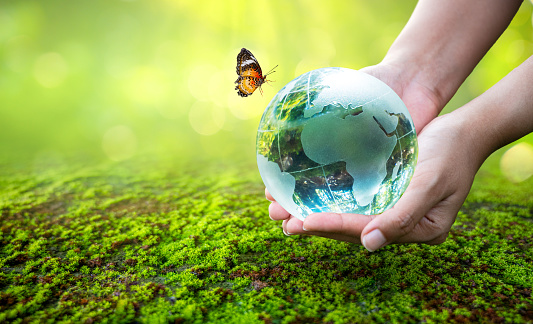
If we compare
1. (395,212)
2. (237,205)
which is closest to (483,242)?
(395,212)

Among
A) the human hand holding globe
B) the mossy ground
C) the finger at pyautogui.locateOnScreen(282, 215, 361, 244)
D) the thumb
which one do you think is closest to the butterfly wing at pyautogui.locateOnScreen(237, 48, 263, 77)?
the human hand holding globe

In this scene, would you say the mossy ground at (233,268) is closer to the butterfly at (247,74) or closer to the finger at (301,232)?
the finger at (301,232)

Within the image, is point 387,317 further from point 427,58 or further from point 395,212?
point 427,58

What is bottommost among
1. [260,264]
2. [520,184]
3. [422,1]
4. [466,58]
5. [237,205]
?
[520,184]

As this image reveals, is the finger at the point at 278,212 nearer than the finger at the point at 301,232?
No

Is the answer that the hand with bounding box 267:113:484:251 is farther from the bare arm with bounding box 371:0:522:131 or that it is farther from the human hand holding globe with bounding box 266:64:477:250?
the bare arm with bounding box 371:0:522:131

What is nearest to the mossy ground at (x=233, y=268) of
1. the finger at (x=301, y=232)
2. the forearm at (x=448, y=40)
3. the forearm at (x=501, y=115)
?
the finger at (x=301, y=232)

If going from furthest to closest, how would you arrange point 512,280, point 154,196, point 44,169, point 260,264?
point 44,169 → point 154,196 → point 260,264 → point 512,280

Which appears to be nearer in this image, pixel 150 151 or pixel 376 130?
pixel 376 130

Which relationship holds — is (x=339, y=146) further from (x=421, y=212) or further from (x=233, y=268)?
(x=233, y=268)
